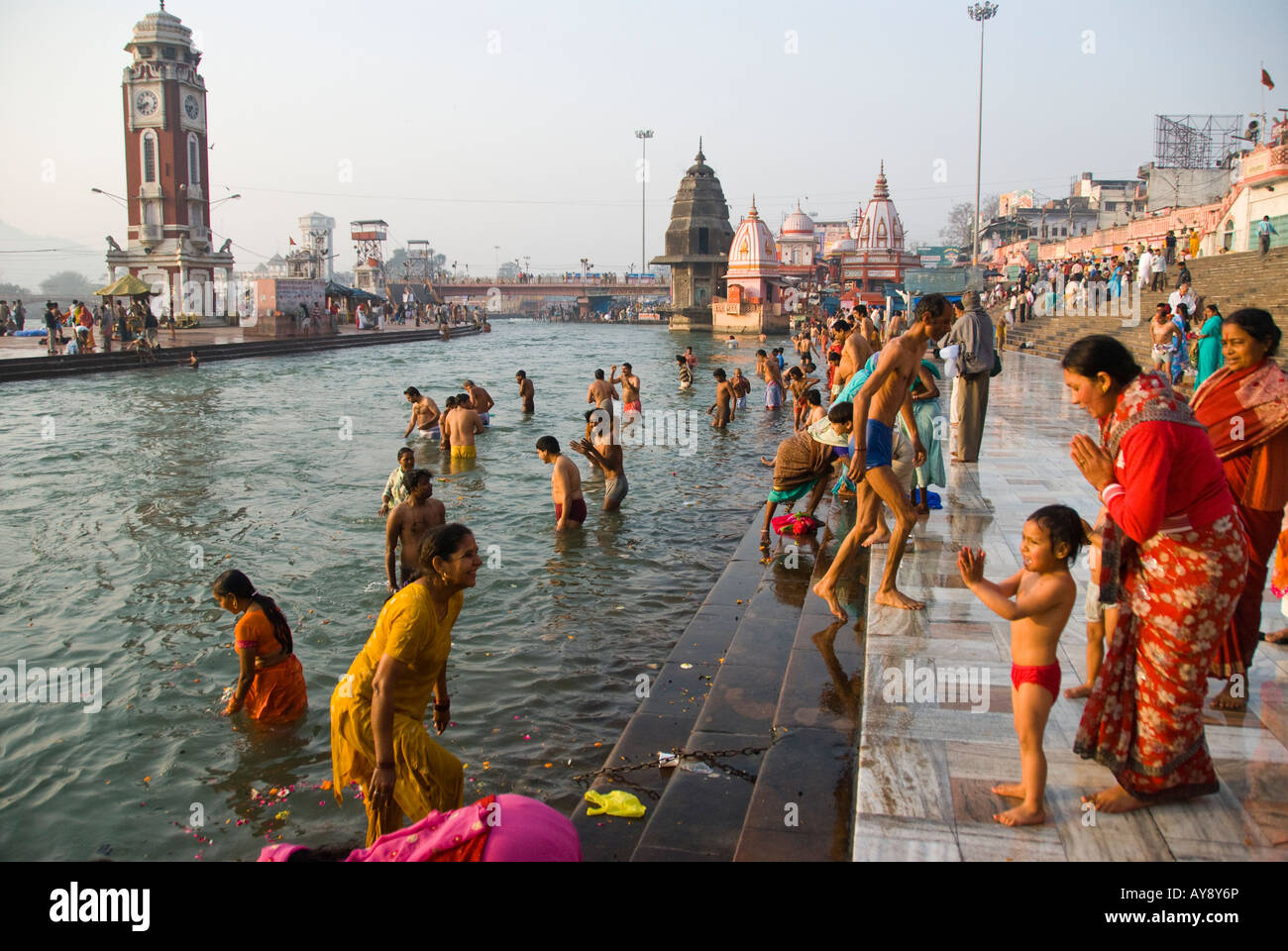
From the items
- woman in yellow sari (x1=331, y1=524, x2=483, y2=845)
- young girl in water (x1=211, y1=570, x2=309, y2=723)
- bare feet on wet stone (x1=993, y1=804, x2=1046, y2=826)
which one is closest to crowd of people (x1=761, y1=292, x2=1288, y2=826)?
bare feet on wet stone (x1=993, y1=804, x2=1046, y2=826)

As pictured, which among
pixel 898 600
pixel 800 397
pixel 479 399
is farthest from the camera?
pixel 479 399

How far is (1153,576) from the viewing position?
275 cm

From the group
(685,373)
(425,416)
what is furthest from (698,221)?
(425,416)

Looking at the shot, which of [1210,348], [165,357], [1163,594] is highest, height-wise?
[165,357]

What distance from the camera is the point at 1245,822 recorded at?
2.71 meters

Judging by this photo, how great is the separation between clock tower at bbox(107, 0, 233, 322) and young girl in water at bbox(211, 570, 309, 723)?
4933 cm

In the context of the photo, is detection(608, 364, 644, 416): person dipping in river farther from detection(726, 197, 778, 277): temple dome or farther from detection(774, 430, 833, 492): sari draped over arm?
detection(726, 197, 778, 277): temple dome

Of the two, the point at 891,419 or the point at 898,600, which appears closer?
the point at 898,600

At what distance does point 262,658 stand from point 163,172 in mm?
52602

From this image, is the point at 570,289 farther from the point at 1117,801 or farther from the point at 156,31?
the point at 1117,801

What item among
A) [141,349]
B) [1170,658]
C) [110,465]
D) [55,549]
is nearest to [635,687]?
[1170,658]

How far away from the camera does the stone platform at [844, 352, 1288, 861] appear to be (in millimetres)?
2664
